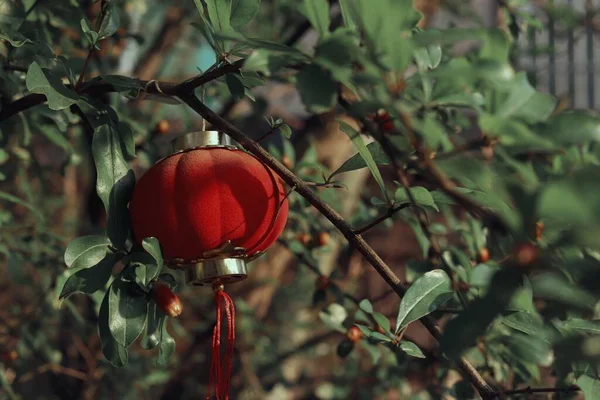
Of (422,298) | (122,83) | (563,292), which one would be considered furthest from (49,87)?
(563,292)

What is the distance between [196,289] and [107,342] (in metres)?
2.03

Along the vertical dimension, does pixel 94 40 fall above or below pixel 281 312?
above

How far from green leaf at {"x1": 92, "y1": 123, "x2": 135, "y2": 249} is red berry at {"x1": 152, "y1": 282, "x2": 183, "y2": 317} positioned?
0.23 ft

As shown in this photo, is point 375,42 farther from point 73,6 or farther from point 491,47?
point 73,6

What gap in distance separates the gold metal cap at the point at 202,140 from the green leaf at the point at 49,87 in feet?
0.44

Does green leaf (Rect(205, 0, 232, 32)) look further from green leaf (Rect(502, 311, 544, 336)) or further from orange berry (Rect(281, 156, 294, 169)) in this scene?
orange berry (Rect(281, 156, 294, 169))

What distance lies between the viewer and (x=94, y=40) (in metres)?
1.02

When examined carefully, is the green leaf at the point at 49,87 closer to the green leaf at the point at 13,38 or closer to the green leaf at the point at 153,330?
the green leaf at the point at 13,38

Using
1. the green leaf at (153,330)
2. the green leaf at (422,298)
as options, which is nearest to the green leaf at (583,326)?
the green leaf at (422,298)

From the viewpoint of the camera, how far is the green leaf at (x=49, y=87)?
3.02ft

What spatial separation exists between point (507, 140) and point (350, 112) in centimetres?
15

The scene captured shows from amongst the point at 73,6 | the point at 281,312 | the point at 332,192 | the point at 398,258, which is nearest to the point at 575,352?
the point at 332,192

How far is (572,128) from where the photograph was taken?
0.61 metres

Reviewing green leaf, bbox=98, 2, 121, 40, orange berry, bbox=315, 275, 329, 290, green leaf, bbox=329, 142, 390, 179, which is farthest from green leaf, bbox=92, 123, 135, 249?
orange berry, bbox=315, 275, 329, 290
